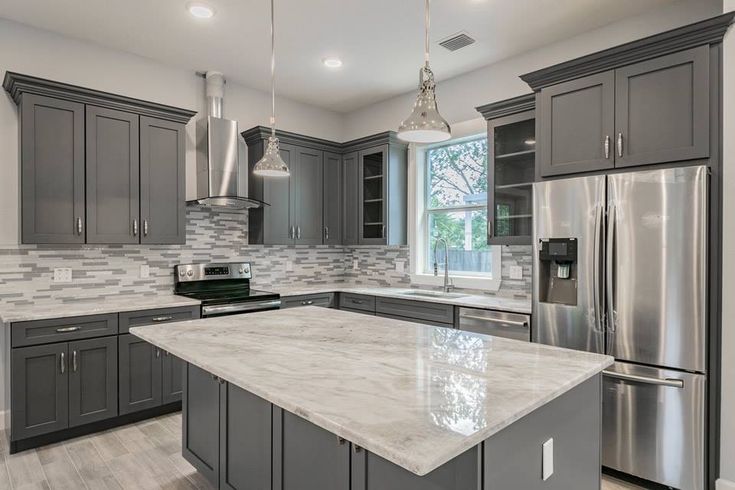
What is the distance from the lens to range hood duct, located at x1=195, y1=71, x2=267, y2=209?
3967 mm

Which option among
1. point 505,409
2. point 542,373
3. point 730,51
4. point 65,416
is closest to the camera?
point 505,409

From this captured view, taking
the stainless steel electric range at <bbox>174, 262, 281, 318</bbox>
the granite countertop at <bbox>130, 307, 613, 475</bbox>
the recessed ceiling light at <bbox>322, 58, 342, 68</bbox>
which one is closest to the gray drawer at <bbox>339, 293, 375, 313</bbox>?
the stainless steel electric range at <bbox>174, 262, 281, 318</bbox>

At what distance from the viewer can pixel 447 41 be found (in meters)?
3.45

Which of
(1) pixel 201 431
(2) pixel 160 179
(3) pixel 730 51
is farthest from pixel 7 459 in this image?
(3) pixel 730 51

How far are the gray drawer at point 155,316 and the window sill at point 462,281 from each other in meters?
2.17

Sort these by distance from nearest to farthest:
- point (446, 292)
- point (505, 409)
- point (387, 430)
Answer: point (387, 430), point (505, 409), point (446, 292)

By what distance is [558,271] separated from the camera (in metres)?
2.77

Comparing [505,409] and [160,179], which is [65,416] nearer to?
[160,179]

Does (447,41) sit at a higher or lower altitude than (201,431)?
higher

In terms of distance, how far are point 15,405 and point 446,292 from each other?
3.33 meters

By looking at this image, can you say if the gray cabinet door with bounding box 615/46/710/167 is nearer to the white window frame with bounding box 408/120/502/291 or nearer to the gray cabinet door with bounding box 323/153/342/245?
the white window frame with bounding box 408/120/502/291

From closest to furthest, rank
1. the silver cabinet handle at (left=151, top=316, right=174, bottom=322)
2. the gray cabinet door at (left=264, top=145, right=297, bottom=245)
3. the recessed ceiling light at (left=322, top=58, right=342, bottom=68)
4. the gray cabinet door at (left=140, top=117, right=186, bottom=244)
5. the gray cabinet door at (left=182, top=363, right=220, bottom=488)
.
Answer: the gray cabinet door at (left=182, top=363, right=220, bottom=488)
the silver cabinet handle at (left=151, top=316, right=174, bottom=322)
the gray cabinet door at (left=140, top=117, right=186, bottom=244)
the recessed ceiling light at (left=322, top=58, right=342, bottom=68)
the gray cabinet door at (left=264, top=145, right=297, bottom=245)

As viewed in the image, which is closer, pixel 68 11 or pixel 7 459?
pixel 7 459

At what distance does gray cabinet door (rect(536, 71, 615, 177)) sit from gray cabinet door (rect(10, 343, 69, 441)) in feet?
11.5
